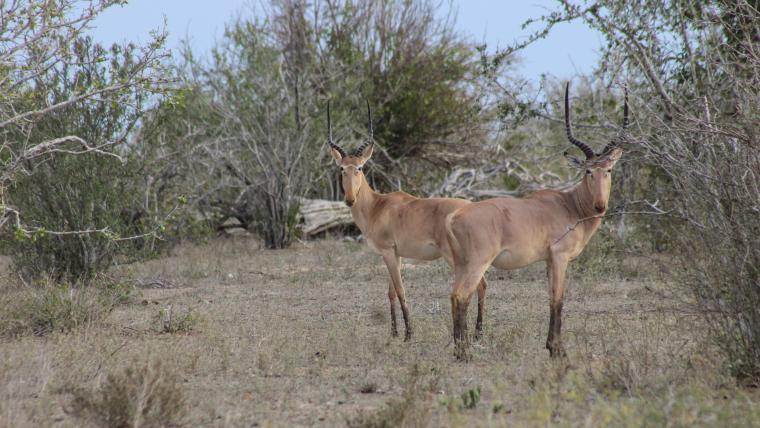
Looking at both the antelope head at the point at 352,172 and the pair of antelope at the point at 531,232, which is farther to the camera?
the antelope head at the point at 352,172

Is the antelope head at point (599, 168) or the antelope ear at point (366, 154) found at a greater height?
the antelope ear at point (366, 154)

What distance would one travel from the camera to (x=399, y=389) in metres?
6.87

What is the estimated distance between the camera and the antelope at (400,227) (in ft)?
31.0

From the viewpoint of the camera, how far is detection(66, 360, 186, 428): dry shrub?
581cm

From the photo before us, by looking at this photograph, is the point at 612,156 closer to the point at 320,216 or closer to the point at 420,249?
the point at 420,249

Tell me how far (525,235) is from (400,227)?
1.92 m

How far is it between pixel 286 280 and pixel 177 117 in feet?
21.0

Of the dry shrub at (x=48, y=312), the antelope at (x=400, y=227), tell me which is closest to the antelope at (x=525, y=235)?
the antelope at (x=400, y=227)

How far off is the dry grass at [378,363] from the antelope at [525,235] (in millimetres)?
454

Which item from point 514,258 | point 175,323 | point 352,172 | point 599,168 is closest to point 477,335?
point 514,258

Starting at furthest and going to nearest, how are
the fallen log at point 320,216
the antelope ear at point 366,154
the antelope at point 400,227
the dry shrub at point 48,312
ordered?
1. the fallen log at point 320,216
2. the antelope ear at point 366,154
3. the antelope at point 400,227
4. the dry shrub at point 48,312

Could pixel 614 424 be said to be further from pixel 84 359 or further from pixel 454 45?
pixel 454 45

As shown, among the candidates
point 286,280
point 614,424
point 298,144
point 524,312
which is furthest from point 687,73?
point 614,424

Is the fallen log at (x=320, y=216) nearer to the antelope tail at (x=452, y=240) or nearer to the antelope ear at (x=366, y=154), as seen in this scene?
the antelope ear at (x=366, y=154)
